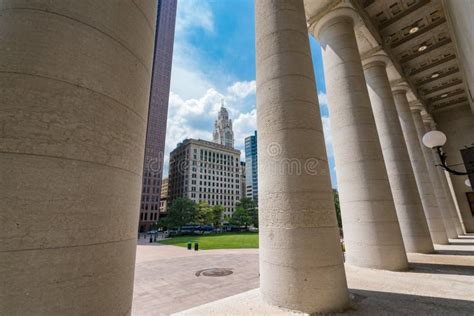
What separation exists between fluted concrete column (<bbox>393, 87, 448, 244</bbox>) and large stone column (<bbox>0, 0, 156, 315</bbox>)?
69.0ft

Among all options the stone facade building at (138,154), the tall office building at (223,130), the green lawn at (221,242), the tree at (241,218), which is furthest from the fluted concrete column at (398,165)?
the tall office building at (223,130)

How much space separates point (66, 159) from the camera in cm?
252

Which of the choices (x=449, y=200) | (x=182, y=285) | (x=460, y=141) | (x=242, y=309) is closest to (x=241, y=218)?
(x=449, y=200)

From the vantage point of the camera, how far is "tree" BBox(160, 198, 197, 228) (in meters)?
58.1

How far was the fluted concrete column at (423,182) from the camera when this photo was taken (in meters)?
17.0

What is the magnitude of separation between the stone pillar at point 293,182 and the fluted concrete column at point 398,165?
995cm

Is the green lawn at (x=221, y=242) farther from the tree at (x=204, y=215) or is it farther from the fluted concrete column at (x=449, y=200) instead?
the tree at (x=204, y=215)

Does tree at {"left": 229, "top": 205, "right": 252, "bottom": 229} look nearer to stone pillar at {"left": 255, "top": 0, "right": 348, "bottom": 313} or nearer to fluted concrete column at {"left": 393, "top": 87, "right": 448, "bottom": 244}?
fluted concrete column at {"left": 393, "top": 87, "right": 448, "bottom": 244}

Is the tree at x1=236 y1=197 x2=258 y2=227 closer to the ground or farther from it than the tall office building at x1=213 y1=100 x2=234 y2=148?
closer to the ground

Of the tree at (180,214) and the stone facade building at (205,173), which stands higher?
the stone facade building at (205,173)

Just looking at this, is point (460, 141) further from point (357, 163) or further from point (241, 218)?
point (241, 218)

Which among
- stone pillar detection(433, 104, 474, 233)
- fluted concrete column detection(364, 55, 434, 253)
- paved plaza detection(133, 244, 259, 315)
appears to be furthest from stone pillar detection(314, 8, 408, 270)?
stone pillar detection(433, 104, 474, 233)

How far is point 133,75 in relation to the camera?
3.42m

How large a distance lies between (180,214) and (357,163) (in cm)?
5346
